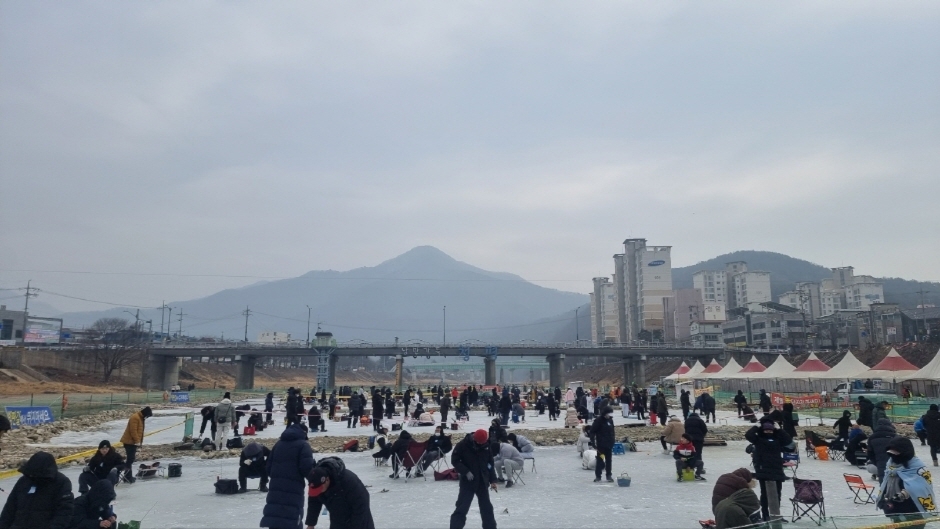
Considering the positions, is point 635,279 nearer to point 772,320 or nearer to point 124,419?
point 772,320

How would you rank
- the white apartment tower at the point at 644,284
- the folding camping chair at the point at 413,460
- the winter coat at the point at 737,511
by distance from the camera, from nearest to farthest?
the winter coat at the point at 737,511, the folding camping chair at the point at 413,460, the white apartment tower at the point at 644,284

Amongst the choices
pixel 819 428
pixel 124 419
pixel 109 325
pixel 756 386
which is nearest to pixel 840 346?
pixel 756 386

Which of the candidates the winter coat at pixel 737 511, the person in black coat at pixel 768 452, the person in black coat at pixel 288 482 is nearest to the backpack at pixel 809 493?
the person in black coat at pixel 768 452

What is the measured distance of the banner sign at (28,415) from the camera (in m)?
27.1

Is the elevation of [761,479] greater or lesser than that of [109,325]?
lesser

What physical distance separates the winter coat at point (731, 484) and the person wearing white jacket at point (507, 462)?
234 inches

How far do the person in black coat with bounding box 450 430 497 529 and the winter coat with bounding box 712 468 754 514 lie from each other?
10.2 feet

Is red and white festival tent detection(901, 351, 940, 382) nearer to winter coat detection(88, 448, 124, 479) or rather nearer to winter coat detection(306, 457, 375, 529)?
winter coat detection(306, 457, 375, 529)

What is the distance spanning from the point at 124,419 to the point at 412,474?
93.8 feet

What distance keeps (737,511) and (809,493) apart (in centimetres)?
280

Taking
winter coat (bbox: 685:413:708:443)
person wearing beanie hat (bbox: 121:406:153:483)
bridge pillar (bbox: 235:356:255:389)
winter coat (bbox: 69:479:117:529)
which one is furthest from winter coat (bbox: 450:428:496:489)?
bridge pillar (bbox: 235:356:255:389)

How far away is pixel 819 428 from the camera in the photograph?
26891 millimetres

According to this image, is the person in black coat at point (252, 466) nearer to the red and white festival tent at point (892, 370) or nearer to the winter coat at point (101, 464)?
the winter coat at point (101, 464)

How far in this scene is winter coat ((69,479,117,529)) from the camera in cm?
769
